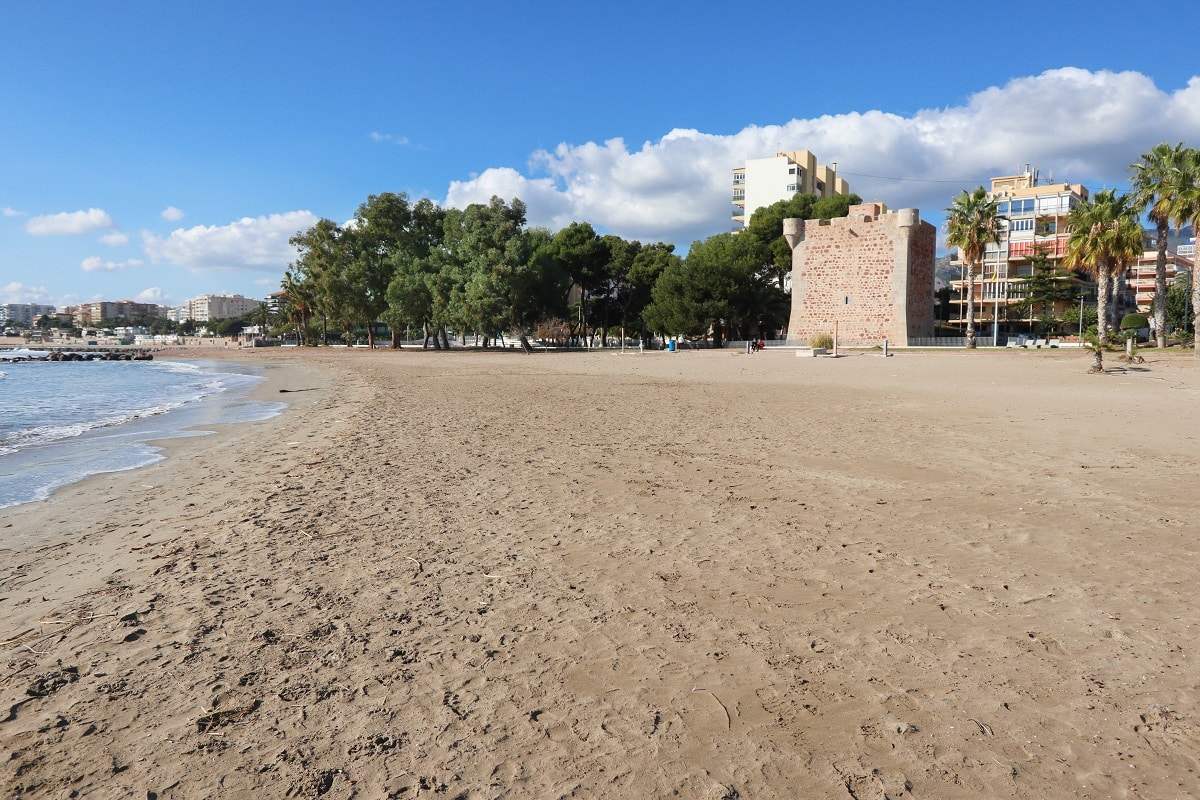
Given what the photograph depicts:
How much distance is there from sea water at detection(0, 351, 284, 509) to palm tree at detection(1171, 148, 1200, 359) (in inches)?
1406

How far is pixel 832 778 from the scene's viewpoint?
2.54 metres

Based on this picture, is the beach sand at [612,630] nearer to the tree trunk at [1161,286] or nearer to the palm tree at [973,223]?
the tree trunk at [1161,286]

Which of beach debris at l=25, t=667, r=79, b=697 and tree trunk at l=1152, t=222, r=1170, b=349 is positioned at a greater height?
tree trunk at l=1152, t=222, r=1170, b=349

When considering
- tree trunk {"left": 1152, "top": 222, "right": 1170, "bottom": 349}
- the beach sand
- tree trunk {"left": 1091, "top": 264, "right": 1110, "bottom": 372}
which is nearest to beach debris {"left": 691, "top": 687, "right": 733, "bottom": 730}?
the beach sand

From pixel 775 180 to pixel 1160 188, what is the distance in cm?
6342

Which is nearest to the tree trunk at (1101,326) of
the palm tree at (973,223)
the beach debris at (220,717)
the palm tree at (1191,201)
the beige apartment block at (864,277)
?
the palm tree at (1191,201)

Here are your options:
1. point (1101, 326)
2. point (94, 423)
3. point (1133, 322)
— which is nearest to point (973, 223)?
point (1101, 326)

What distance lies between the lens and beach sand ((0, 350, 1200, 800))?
2.61 metres

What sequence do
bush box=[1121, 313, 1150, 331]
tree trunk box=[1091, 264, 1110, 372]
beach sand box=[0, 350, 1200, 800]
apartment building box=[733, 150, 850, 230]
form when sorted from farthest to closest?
apartment building box=[733, 150, 850, 230], bush box=[1121, 313, 1150, 331], tree trunk box=[1091, 264, 1110, 372], beach sand box=[0, 350, 1200, 800]

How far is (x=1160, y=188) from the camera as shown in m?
31.9

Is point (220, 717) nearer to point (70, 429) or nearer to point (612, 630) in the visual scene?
point (612, 630)

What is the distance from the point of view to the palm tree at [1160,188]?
103 feet

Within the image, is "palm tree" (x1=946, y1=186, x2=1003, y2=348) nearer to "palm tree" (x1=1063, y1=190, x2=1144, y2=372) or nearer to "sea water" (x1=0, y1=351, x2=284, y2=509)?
"palm tree" (x1=1063, y1=190, x2=1144, y2=372)

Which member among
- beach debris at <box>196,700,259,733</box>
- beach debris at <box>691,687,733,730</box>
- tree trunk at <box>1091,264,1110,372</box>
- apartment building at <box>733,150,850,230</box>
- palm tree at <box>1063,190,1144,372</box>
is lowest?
beach debris at <box>691,687,733,730</box>
